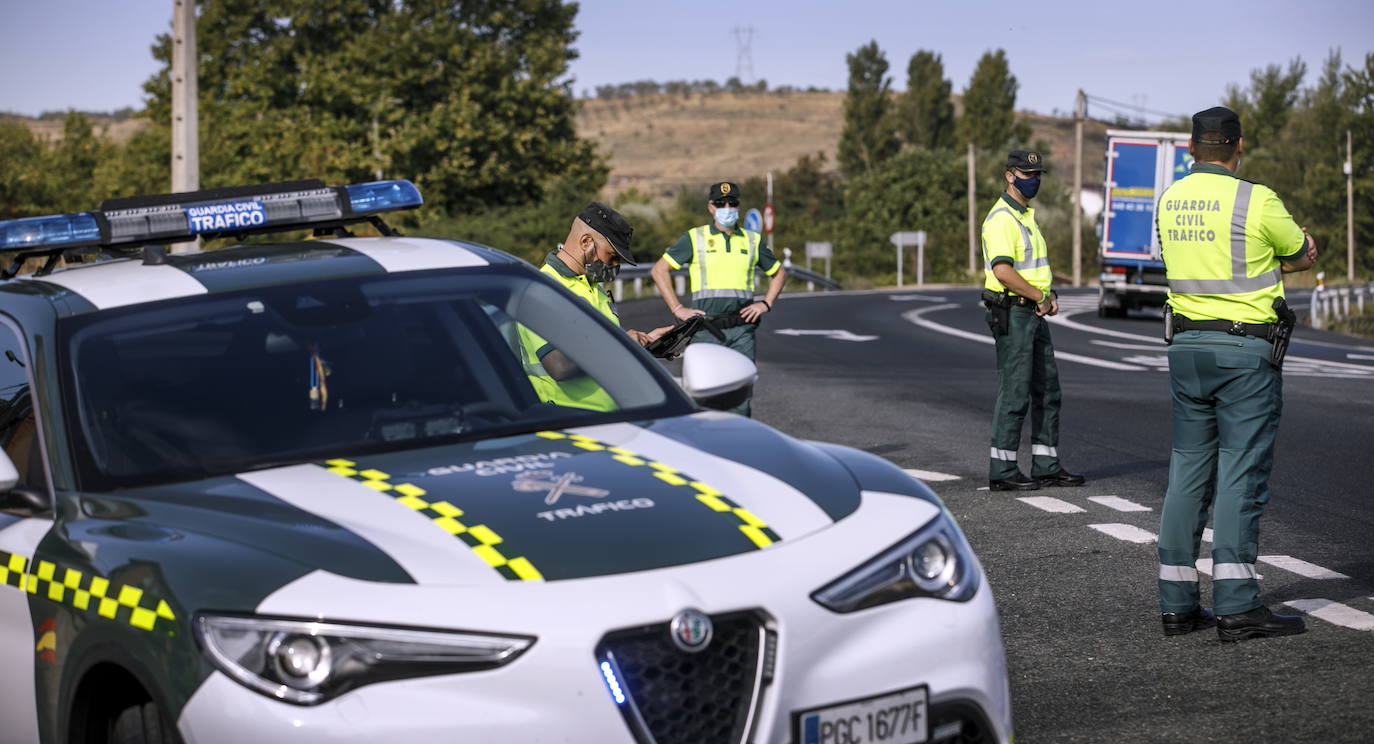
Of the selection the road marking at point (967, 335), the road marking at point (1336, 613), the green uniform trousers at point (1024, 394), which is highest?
the green uniform trousers at point (1024, 394)

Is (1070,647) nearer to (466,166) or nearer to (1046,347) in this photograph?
(1046,347)

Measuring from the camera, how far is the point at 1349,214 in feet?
270

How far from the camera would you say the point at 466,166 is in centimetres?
5444

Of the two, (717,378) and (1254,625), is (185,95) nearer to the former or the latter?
(1254,625)

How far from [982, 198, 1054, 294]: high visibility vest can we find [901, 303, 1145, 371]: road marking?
981 centimetres

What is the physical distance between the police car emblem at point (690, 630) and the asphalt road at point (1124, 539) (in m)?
2.19

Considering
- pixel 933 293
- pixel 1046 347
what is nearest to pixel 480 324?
pixel 1046 347

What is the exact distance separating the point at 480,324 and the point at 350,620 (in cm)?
187

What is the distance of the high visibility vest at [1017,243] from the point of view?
34.9 ft

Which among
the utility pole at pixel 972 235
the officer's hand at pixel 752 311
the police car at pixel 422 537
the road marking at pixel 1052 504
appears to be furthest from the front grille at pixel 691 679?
the utility pole at pixel 972 235

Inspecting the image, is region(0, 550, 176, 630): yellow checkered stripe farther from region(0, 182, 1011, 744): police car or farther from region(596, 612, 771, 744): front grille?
region(596, 612, 771, 744): front grille

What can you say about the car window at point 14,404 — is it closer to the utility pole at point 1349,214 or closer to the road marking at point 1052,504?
the road marking at point 1052,504

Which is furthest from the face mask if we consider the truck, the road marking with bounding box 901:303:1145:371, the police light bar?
the truck

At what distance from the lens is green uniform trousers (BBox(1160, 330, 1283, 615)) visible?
21.4ft
